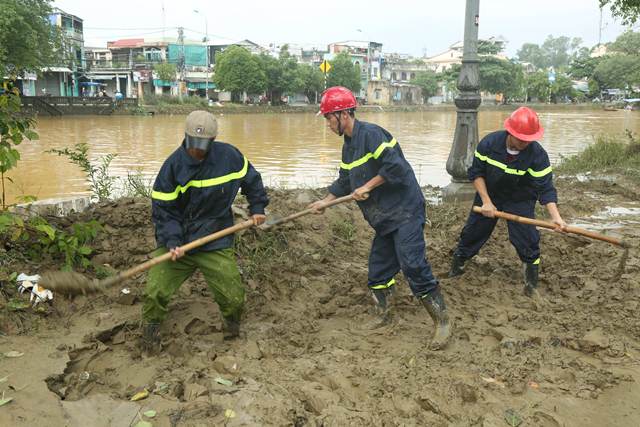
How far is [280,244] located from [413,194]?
5.85ft

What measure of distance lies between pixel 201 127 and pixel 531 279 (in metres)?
3.07

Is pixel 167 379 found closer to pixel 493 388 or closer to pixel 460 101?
pixel 493 388

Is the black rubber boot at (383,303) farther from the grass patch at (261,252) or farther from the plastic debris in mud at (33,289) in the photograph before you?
the plastic debris in mud at (33,289)

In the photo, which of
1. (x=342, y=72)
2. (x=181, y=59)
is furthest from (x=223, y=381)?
(x=181, y=59)

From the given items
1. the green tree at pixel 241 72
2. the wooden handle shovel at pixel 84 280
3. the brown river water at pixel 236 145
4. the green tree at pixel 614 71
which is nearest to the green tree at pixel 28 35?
the brown river water at pixel 236 145

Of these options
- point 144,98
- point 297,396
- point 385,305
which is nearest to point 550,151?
point 385,305

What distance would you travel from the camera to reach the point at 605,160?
11.4 metres

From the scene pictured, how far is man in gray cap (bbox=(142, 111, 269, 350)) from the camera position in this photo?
11.9ft

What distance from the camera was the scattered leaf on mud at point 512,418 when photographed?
2.87 meters

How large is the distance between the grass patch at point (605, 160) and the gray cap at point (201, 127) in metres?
8.89

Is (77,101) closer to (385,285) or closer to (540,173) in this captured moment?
(385,285)

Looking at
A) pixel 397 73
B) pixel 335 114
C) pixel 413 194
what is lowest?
pixel 413 194

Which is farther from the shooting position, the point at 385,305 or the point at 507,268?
the point at 507,268

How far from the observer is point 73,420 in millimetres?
2801
